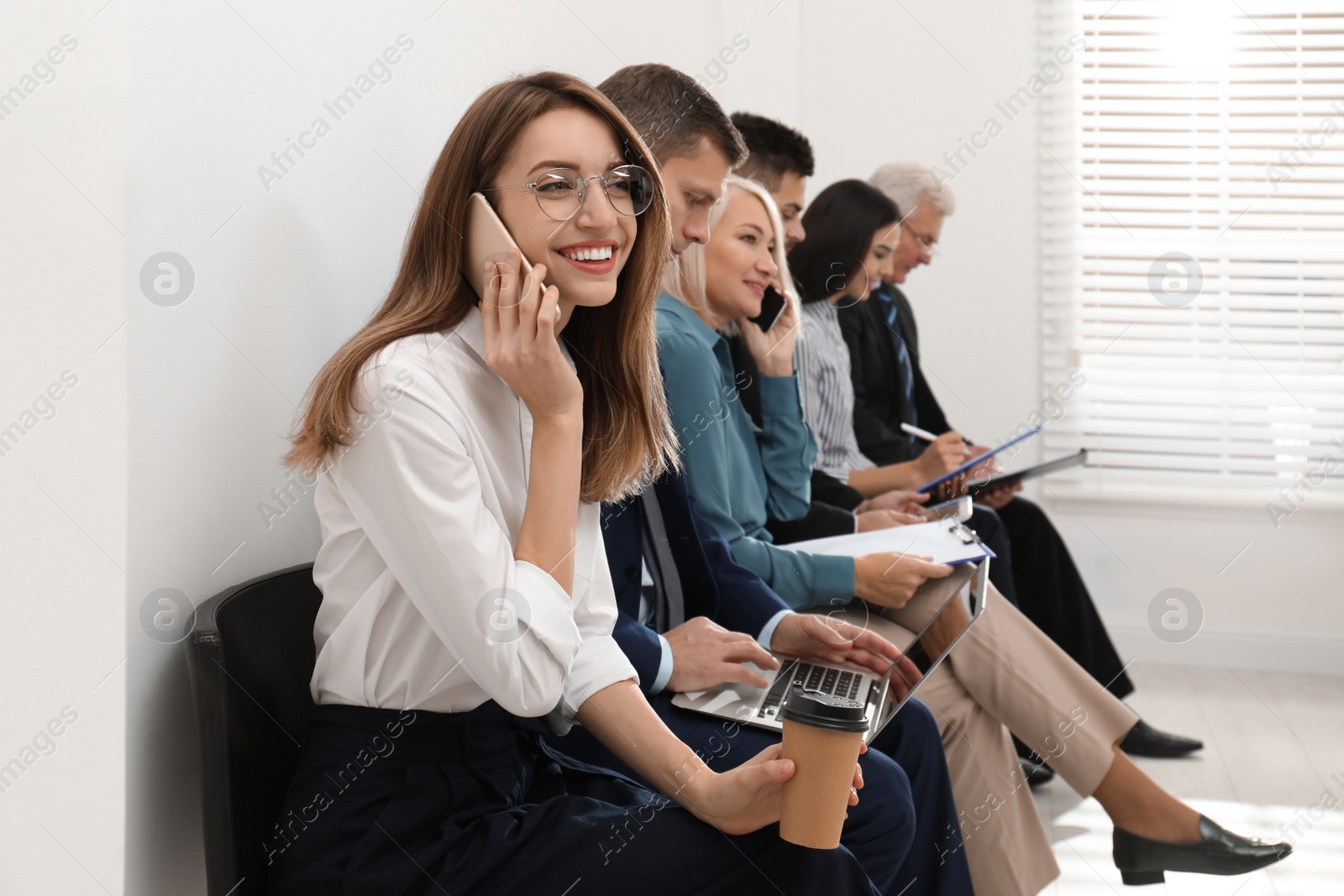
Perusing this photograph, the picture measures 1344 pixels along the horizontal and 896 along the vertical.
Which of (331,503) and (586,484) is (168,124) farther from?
(586,484)

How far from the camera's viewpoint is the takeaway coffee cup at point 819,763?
0.94 meters

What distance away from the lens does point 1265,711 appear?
338 cm

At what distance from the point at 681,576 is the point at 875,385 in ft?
5.78

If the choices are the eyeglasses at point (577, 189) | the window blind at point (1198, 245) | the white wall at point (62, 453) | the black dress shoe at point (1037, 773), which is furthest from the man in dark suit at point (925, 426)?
the white wall at point (62, 453)

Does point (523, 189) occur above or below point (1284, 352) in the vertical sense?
above

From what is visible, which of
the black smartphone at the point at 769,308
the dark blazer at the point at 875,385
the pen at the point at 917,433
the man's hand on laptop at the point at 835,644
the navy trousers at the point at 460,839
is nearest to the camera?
the navy trousers at the point at 460,839

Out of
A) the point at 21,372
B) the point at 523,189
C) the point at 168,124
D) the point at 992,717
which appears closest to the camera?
the point at 21,372

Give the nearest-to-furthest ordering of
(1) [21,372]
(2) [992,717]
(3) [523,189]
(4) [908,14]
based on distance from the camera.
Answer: (1) [21,372] → (3) [523,189] → (2) [992,717] → (4) [908,14]

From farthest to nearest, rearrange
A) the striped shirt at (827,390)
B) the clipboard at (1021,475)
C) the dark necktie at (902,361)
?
1. the dark necktie at (902,361)
2. the striped shirt at (827,390)
3. the clipboard at (1021,475)

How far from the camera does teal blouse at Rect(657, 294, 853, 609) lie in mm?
1883

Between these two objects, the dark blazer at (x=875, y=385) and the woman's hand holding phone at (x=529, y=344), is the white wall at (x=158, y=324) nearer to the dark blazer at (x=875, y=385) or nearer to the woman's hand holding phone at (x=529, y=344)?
the woman's hand holding phone at (x=529, y=344)

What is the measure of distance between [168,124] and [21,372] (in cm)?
31

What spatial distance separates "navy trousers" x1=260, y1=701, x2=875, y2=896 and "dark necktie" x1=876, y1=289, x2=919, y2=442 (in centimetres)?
245

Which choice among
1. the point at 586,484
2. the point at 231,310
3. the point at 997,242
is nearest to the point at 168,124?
the point at 231,310
